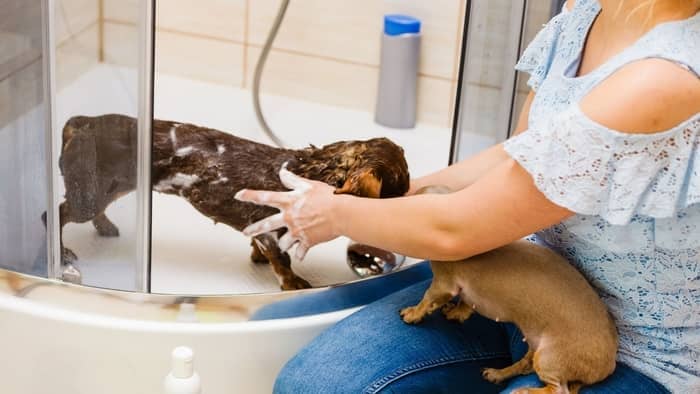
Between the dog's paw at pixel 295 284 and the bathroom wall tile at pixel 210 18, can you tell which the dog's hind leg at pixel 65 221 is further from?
the bathroom wall tile at pixel 210 18

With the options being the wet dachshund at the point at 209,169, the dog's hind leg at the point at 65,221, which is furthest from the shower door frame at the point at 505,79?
the dog's hind leg at the point at 65,221

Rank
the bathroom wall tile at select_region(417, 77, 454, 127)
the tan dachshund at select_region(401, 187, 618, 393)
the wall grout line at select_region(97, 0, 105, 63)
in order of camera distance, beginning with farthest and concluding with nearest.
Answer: the bathroom wall tile at select_region(417, 77, 454, 127) < the wall grout line at select_region(97, 0, 105, 63) < the tan dachshund at select_region(401, 187, 618, 393)

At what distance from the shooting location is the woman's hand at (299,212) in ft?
4.35

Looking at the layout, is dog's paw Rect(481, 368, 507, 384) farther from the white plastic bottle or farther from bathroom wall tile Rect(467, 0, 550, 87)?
bathroom wall tile Rect(467, 0, 550, 87)

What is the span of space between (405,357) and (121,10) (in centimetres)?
59

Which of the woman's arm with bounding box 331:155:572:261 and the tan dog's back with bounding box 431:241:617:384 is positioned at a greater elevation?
the woman's arm with bounding box 331:155:572:261

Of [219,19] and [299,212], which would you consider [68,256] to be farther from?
[219,19]

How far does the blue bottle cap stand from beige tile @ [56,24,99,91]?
33.1 inches

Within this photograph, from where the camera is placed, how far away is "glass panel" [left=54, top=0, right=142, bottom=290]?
130 cm

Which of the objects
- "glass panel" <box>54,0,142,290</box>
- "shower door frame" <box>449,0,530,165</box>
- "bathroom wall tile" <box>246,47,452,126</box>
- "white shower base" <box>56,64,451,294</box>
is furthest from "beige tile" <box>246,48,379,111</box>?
"glass panel" <box>54,0,142,290</box>

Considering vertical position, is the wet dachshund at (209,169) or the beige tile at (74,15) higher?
the beige tile at (74,15)

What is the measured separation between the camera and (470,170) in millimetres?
1442

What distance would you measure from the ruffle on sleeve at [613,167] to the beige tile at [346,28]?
88cm

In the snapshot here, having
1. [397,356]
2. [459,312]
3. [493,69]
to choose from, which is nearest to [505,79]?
[493,69]
